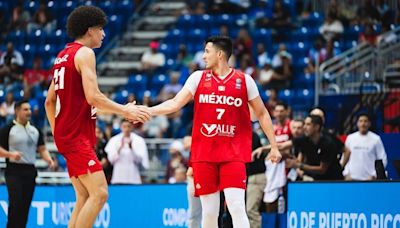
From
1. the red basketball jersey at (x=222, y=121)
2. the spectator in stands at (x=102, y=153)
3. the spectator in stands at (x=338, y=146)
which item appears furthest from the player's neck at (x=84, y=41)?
the spectator in stands at (x=102, y=153)

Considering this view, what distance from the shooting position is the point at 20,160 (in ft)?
45.6

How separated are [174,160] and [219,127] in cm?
907

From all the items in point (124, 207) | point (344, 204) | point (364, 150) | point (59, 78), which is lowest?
point (124, 207)

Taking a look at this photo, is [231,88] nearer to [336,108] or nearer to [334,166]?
[334,166]

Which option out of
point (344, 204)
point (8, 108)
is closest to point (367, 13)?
point (8, 108)

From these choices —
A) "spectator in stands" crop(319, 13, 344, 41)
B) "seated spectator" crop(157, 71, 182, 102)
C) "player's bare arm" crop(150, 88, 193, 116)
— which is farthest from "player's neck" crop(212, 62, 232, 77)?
"spectator in stands" crop(319, 13, 344, 41)

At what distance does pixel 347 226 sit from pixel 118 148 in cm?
641

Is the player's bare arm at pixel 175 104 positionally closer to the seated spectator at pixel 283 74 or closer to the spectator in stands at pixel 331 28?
the seated spectator at pixel 283 74

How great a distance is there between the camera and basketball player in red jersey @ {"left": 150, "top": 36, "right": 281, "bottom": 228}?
1100 centimetres

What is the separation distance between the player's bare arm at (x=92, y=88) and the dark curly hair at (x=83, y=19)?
10.1 inches

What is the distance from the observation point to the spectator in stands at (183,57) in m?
25.4

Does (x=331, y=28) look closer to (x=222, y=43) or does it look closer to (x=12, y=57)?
(x=12, y=57)

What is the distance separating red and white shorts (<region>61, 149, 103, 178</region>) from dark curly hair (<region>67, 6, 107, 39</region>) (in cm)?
118

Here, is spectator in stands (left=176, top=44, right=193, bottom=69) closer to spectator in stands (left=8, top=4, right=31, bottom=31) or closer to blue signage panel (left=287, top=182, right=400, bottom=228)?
spectator in stands (left=8, top=4, right=31, bottom=31)
